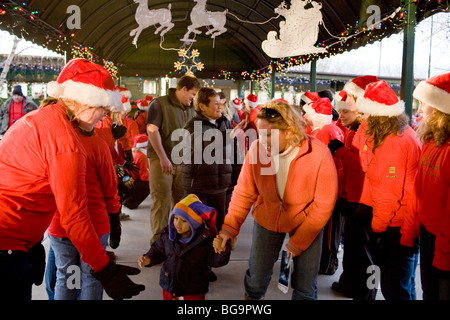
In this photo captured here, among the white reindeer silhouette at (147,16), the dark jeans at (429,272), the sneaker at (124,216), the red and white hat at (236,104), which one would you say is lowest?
the sneaker at (124,216)

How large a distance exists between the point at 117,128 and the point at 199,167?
97cm

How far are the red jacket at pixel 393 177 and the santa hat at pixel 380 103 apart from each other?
0.60 feet

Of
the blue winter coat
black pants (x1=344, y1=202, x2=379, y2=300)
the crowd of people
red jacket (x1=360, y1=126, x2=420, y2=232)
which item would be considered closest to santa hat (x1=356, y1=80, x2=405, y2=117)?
the crowd of people

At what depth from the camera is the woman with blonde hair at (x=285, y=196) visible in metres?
2.34

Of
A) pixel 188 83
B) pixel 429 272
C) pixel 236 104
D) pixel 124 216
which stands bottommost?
pixel 124 216

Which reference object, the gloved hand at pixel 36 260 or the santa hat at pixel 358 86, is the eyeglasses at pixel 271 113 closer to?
the santa hat at pixel 358 86

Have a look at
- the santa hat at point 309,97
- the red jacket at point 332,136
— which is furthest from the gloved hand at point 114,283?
the santa hat at point 309,97

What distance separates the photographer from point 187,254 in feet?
9.04

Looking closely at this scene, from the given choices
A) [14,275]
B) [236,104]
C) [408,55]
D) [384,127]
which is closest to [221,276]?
[384,127]

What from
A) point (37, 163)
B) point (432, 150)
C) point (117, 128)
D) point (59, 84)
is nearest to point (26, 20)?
point (117, 128)

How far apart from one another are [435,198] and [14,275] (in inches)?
82.0

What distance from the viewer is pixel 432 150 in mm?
2096

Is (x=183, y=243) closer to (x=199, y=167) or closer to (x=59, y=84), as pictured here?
(x=199, y=167)

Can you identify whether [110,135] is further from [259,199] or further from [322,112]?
[322,112]
